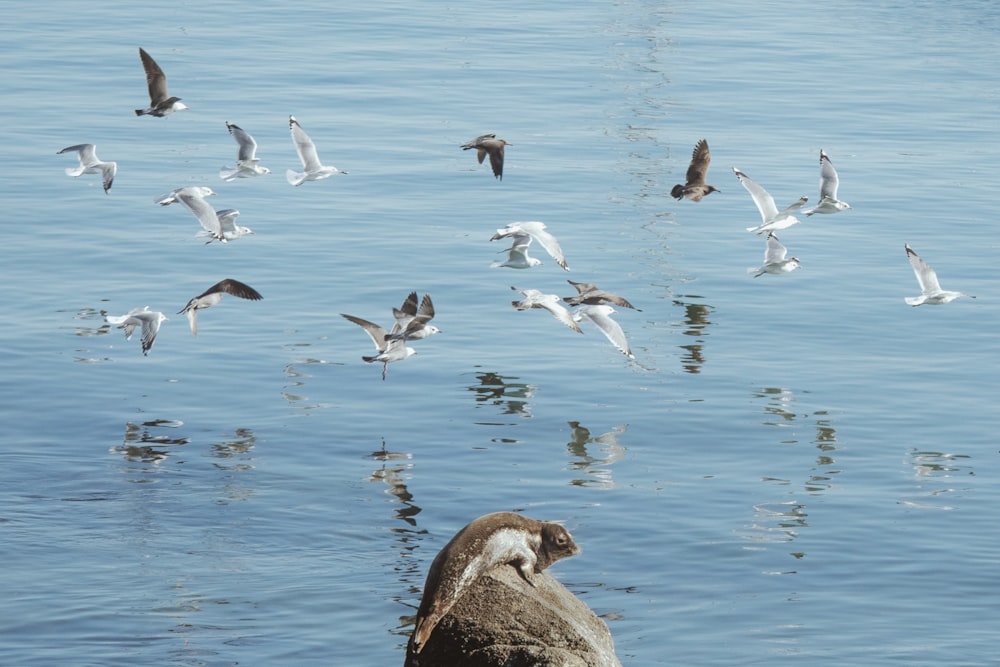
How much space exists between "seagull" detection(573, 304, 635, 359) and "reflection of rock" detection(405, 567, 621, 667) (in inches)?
438

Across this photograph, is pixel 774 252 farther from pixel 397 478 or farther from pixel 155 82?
pixel 155 82

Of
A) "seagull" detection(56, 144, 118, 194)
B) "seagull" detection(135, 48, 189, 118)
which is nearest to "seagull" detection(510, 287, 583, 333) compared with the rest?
"seagull" detection(135, 48, 189, 118)

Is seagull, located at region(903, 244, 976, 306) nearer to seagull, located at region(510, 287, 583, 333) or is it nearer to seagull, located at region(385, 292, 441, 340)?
seagull, located at region(510, 287, 583, 333)

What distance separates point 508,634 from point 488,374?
12.0 metres

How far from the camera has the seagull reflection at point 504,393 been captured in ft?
67.6

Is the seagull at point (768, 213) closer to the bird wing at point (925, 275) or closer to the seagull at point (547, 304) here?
the bird wing at point (925, 275)

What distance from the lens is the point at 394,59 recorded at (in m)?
46.5

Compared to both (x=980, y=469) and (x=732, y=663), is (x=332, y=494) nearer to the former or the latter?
(x=732, y=663)

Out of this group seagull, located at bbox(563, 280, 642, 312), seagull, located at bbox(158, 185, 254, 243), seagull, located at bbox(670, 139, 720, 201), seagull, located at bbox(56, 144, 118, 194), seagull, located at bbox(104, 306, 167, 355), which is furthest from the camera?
seagull, located at bbox(670, 139, 720, 201)

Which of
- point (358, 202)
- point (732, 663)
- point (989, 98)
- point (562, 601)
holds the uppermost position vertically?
point (989, 98)

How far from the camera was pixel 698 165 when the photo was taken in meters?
27.7

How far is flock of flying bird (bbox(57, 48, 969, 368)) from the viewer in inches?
806

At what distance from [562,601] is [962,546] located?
7.17 m

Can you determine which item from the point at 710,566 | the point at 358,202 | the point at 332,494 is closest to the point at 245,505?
the point at 332,494
